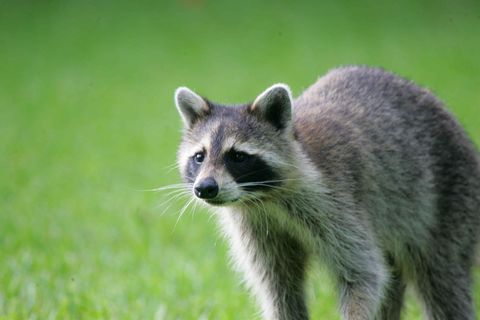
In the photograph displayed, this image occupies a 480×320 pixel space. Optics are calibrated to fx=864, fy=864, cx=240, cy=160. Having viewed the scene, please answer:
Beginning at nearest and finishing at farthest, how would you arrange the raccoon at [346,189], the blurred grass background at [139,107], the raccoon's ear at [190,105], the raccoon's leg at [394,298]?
the raccoon at [346,189] < the raccoon's ear at [190,105] < the raccoon's leg at [394,298] < the blurred grass background at [139,107]

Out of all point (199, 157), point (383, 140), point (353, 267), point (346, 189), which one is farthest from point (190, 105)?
point (353, 267)

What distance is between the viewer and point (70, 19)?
979 inches

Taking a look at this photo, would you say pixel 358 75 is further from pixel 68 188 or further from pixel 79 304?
pixel 68 188

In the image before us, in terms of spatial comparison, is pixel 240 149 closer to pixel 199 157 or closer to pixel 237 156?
pixel 237 156

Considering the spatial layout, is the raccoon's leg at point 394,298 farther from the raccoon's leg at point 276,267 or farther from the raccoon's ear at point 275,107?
the raccoon's ear at point 275,107

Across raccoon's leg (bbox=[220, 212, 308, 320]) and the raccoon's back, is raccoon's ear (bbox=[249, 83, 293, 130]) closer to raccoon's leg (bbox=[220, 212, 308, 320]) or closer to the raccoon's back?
the raccoon's back

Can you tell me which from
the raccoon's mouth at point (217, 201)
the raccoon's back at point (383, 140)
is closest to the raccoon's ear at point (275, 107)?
the raccoon's back at point (383, 140)

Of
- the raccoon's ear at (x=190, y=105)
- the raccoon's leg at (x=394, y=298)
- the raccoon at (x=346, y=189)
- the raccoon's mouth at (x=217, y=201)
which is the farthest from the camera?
the raccoon's leg at (x=394, y=298)

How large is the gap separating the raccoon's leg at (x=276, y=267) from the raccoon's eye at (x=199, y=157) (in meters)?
0.57

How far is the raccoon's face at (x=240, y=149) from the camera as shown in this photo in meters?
5.29

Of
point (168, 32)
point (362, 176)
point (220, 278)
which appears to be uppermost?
point (168, 32)

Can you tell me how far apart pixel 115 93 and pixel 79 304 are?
466 inches

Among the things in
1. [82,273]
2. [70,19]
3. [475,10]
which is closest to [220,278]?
[82,273]

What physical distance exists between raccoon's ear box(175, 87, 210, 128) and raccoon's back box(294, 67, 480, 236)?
670 mm
